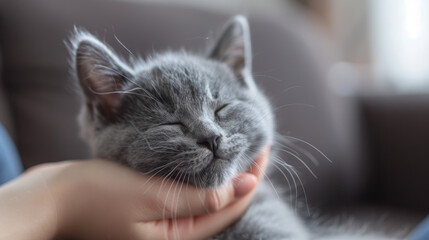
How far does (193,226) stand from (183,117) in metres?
0.21

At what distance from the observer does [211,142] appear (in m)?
0.61

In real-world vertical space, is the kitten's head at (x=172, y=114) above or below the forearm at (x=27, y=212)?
above

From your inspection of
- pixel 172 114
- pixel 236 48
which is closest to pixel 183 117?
pixel 172 114

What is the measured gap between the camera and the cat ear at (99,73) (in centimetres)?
68

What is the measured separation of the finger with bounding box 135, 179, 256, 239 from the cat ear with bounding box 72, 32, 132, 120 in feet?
0.76

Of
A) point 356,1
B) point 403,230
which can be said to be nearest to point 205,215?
point 403,230

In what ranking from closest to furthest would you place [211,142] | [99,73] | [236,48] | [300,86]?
[211,142] → [99,73] → [236,48] → [300,86]

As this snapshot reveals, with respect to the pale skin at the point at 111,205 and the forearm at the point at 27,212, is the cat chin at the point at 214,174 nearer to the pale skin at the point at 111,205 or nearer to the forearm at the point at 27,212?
the pale skin at the point at 111,205

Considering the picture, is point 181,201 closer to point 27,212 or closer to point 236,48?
point 27,212

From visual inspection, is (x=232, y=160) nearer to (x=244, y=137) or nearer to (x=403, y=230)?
(x=244, y=137)

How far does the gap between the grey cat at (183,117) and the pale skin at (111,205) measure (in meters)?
0.03

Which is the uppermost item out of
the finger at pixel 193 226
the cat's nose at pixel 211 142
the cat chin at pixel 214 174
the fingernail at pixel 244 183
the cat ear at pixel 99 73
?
the cat ear at pixel 99 73

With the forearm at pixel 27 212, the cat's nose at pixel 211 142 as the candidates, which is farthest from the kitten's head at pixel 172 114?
the forearm at pixel 27 212

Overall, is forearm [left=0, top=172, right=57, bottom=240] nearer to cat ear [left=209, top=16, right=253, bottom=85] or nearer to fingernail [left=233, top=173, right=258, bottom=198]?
fingernail [left=233, top=173, right=258, bottom=198]
